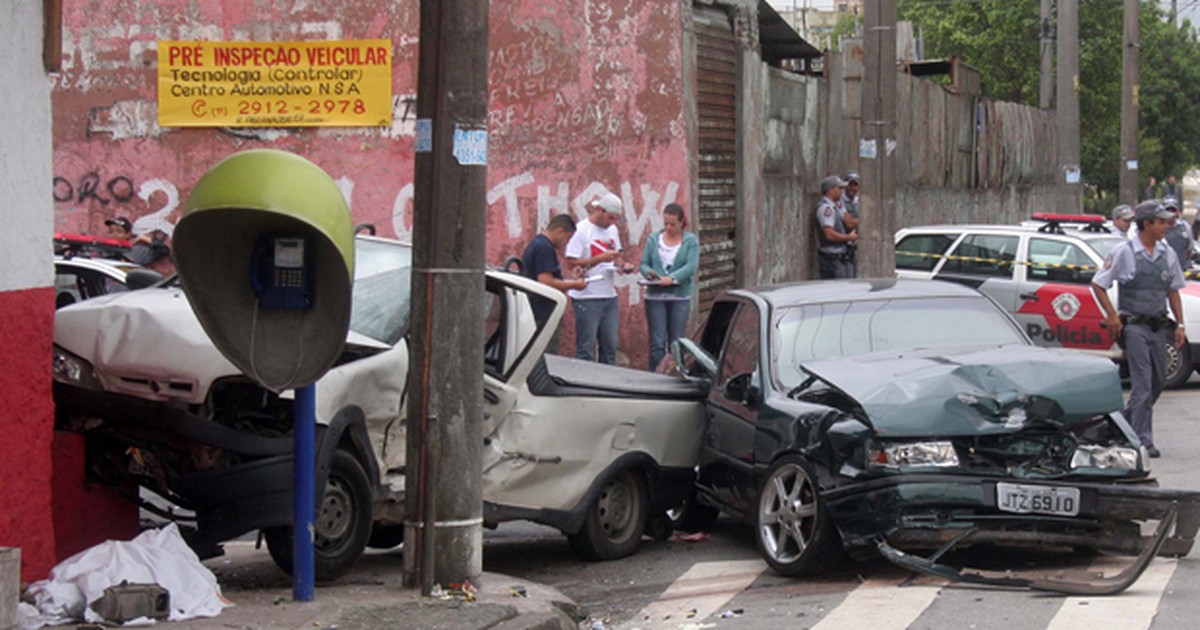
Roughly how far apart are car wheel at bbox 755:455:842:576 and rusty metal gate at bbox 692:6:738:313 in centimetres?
899

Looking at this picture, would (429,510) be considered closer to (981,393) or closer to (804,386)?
(804,386)

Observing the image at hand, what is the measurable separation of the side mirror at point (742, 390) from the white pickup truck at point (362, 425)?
0.50m

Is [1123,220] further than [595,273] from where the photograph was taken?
Yes

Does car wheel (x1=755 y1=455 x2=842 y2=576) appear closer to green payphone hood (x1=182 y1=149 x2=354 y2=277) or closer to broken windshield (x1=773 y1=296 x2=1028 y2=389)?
broken windshield (x1=773 y1=296 x2=1028 y2=389)

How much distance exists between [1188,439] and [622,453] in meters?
6.11

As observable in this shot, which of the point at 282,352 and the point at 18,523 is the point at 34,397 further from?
the point at 282,352

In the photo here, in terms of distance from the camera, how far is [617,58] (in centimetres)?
1647

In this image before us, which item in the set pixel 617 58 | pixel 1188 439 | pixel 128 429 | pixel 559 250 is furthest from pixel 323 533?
pixel 617 58

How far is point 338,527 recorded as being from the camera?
7.91 metres

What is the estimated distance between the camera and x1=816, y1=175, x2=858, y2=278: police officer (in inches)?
749

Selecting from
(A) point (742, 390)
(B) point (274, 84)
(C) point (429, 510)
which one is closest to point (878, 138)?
(B) point (274, 84)

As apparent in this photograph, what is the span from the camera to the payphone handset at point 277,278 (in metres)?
6.89

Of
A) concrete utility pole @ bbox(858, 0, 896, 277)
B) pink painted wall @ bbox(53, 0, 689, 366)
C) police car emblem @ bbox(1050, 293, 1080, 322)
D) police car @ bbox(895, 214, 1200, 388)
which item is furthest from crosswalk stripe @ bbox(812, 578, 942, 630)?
police car emblem @ bbox(1050, 293, 1080, 322)

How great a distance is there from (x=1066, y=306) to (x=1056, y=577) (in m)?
9.26
